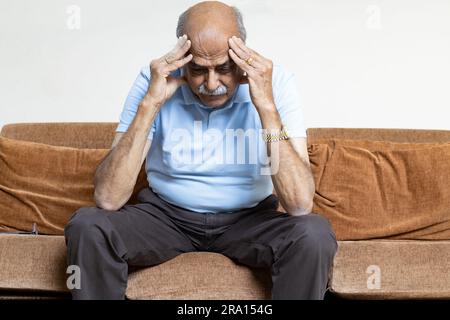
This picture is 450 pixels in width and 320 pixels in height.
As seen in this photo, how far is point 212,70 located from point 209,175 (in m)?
0.34

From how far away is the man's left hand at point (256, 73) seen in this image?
1964 millimetres

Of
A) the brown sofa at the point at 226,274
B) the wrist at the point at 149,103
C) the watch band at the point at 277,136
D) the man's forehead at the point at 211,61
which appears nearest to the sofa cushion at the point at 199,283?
the brown sofa at the point at 226,274

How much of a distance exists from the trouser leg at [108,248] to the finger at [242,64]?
0.53 metres

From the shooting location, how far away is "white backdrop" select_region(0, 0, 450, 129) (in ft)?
9.70

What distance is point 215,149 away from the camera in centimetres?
211

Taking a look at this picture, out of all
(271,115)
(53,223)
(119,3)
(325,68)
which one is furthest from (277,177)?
(119,3)

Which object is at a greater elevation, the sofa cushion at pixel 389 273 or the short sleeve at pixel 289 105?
the short sleeve at pixel 289 105

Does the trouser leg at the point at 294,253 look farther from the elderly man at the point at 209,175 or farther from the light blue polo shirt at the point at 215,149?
the light blue polo shirt at the point at 215,149

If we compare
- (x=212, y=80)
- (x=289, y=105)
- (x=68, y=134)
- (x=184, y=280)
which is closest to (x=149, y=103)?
(x=212, y=80)

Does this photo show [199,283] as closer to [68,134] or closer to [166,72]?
[166,72]

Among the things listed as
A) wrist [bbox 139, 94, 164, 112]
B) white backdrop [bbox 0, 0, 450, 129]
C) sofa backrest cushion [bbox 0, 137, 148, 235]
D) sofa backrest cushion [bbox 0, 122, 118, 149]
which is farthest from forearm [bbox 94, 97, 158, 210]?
white backdrop [bbox 0, 0, 450, 129]
